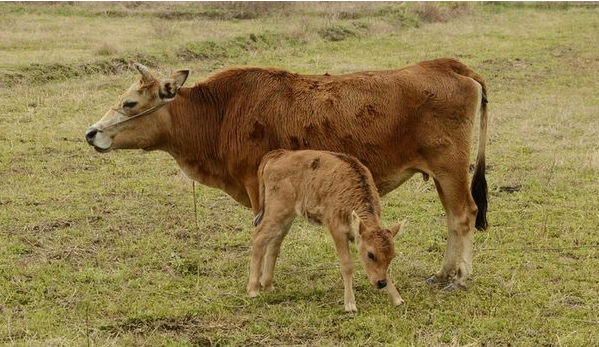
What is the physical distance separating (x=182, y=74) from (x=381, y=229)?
2474mm

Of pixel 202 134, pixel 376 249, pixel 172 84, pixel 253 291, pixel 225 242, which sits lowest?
pixel 225 242

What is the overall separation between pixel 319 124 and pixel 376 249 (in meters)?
1.52

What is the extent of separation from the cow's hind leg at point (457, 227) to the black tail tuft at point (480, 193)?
360mm

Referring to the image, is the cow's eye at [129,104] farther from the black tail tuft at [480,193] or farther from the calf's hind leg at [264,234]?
the black tail tuft at [480,193]

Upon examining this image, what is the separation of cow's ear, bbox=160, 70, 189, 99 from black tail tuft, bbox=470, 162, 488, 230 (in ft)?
9.67

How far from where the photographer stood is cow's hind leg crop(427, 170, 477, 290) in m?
7.60

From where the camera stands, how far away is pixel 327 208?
689 centimetres

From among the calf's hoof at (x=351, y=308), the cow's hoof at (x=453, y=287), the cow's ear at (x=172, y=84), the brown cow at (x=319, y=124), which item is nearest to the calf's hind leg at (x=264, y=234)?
the brown cow at (x=319, y=124)

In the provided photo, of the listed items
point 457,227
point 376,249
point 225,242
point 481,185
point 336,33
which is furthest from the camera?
point 336,33

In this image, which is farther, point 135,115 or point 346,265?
point 135,115

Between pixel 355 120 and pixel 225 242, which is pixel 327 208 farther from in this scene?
pixel 225 242

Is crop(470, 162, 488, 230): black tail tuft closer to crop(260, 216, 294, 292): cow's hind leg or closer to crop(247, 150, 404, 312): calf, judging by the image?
crop(247, 150, 404, 312): calf

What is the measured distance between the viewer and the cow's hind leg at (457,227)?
760 centimetres

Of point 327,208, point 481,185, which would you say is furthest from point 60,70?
point 327,208
